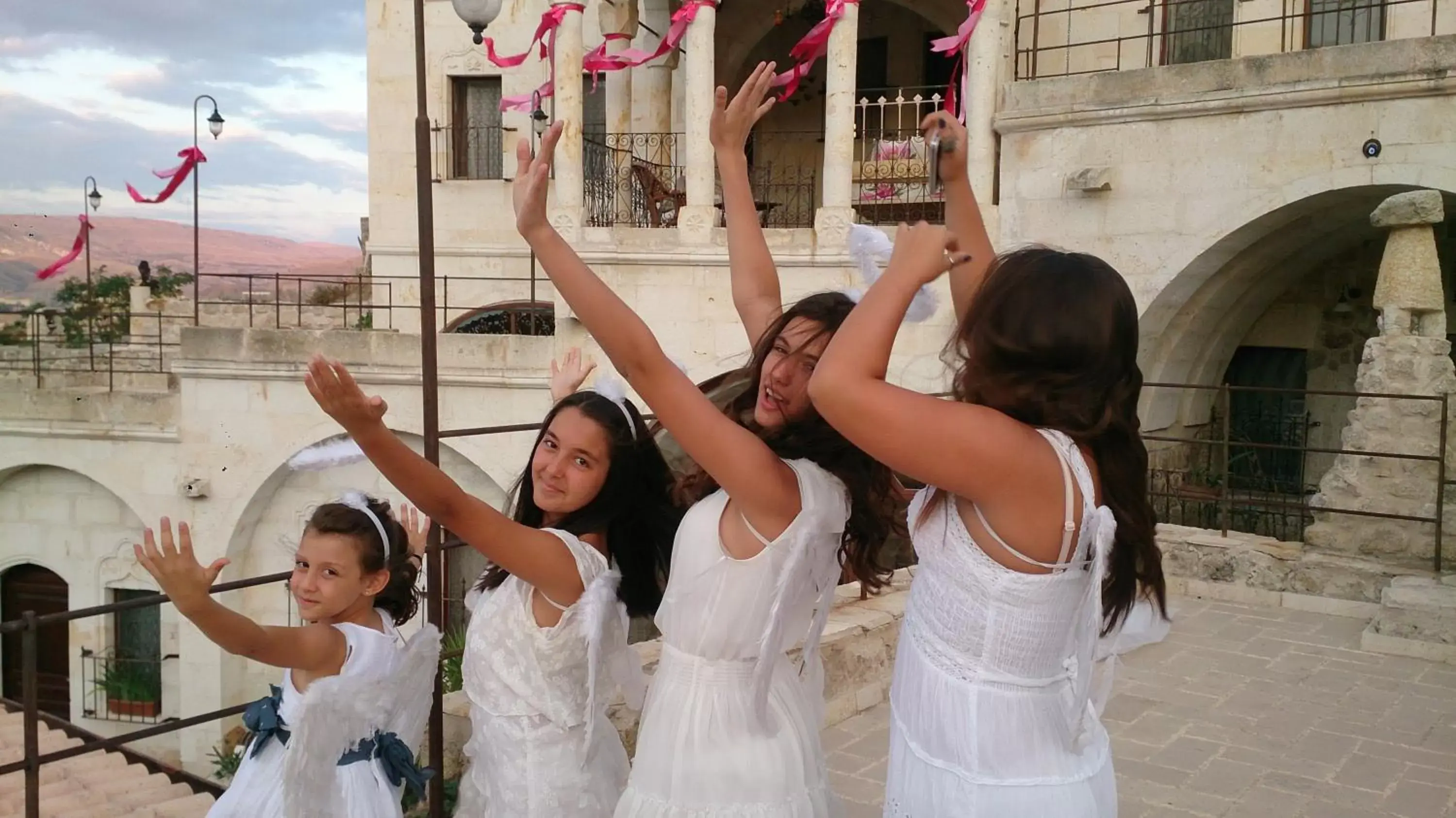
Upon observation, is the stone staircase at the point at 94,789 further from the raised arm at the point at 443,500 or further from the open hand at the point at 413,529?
the raised arm at the point at 443,500

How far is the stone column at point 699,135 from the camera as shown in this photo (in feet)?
39.1

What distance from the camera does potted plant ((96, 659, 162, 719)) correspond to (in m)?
14.0

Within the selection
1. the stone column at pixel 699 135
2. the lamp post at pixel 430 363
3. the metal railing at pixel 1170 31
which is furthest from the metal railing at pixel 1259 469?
the lamp post at pixel 430 363

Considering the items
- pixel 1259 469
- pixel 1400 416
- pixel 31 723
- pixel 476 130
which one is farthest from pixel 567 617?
pixel 476 130

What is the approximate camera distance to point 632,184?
1387 cm

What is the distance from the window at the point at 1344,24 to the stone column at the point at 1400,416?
18.8 ft

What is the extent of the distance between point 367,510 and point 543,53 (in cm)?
1182

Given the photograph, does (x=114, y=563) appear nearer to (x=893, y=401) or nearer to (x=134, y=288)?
(x=134, y=288)

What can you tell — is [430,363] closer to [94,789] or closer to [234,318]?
[94,789]

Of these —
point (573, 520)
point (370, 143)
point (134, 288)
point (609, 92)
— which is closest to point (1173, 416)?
point (609, 92)

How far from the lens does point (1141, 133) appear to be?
10.6 metres

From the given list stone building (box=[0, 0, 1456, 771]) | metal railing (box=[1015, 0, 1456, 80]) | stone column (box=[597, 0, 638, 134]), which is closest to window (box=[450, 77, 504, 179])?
stone building (box=[0, 0, 1456, 771])

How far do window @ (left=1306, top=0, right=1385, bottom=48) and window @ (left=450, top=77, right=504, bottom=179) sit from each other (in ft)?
37.2

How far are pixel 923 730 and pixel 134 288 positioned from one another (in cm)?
2191
